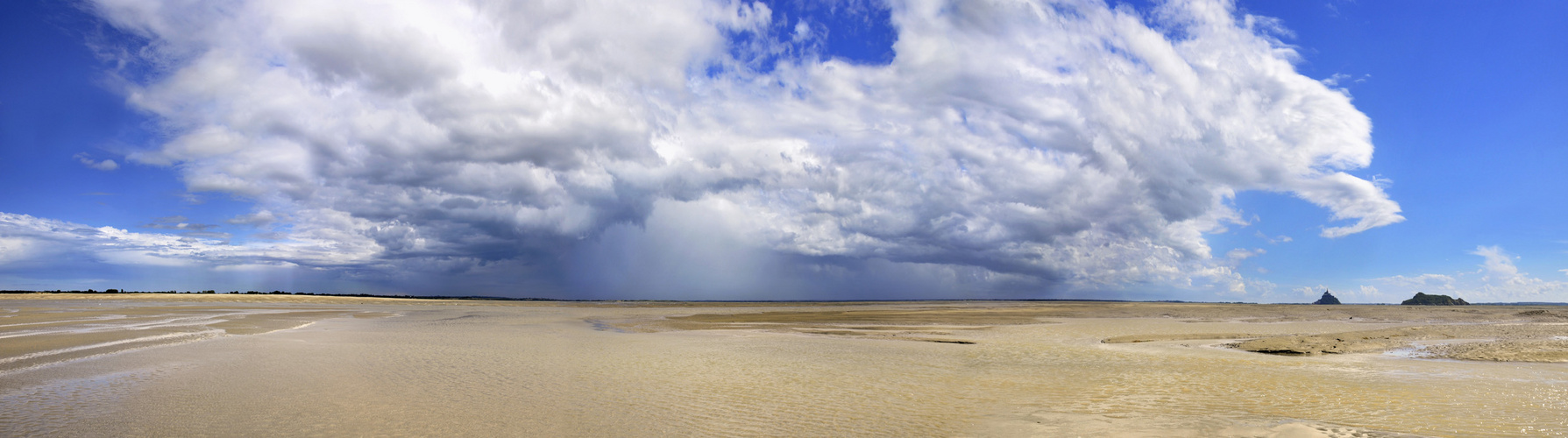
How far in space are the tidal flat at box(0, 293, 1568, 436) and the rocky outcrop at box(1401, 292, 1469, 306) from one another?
404 ft

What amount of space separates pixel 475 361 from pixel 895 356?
36.2ft

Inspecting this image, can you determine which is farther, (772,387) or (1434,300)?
(1434,300)

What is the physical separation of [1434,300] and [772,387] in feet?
521

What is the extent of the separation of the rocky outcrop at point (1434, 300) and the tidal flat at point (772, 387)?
123 meters

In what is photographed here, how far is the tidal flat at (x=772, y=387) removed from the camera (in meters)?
9.52

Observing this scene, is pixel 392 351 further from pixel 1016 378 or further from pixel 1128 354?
pixel 1128 354

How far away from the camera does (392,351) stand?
764 inches

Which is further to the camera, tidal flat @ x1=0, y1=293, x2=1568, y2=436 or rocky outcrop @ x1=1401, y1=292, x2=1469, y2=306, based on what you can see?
rocky outcrop @ x1=1401, y1=292, x2=1469, y2=306

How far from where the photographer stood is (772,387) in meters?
13.3

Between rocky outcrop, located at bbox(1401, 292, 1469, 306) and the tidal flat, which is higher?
rocky outcrop, located at bbox(1401, 292, 1469, 306)

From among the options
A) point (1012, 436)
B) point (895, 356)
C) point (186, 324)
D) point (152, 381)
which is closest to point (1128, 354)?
point (895, 356)

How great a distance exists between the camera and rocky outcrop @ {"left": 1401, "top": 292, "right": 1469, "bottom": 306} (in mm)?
115075

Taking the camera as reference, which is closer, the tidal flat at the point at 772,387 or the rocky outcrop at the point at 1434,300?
the tidal flat at the point at 772,387

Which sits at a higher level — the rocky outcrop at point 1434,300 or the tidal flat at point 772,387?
the rocky outcrop at point 1434,300
